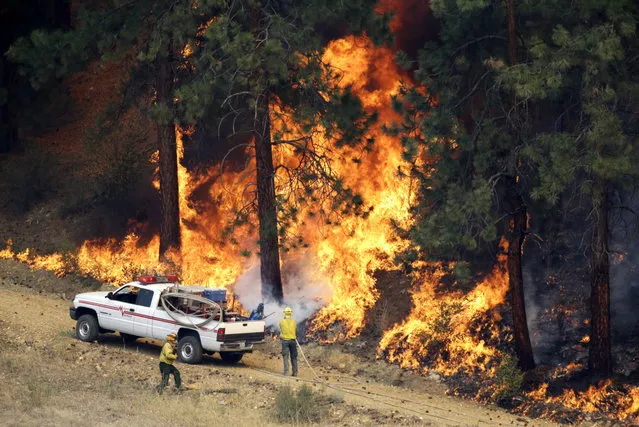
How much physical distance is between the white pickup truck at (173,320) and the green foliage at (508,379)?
5807 millimetres

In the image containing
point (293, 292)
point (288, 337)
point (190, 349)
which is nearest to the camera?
point (288, 337)

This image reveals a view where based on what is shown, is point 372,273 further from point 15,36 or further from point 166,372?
point 15,36

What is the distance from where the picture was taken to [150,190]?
3675 cm

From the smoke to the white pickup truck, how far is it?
4005 millimetres

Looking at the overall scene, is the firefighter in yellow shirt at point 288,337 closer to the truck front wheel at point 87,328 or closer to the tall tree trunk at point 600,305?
the truck front wheel at point 87,328

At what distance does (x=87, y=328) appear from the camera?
85.3ft

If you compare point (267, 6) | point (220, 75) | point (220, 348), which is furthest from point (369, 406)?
point (267, 6)

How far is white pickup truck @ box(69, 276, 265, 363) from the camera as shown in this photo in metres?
24.3

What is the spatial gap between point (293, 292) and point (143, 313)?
21.3 ft

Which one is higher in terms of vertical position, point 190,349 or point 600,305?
point 600,305

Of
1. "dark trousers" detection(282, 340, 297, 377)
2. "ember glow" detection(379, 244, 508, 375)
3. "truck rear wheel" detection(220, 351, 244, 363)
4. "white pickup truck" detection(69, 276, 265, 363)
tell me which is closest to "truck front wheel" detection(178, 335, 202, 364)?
"white pickup truck" detection(69, 276, 265, 363)

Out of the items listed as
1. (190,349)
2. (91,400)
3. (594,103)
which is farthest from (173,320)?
(594,103)

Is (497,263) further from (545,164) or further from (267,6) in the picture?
(267,6)

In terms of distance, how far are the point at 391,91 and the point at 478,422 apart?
1287 centimetres
